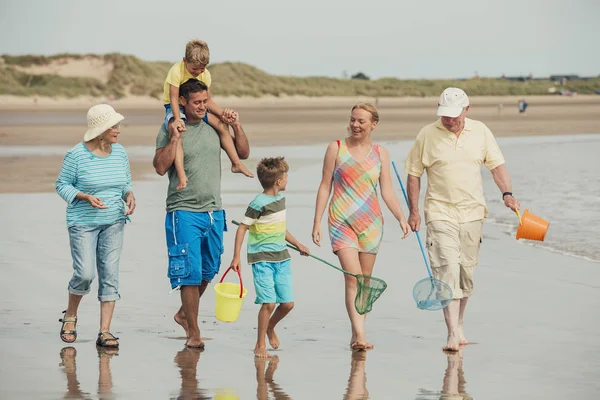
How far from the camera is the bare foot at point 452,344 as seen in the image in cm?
743

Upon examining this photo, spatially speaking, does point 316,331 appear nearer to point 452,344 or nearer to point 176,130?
point 452,344

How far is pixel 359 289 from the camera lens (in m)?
7.65

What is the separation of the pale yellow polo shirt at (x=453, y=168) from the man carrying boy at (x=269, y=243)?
1.01 meters

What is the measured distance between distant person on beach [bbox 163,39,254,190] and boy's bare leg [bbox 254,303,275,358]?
96cm

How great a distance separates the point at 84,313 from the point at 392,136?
86.0ft

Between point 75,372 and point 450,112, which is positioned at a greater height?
point 450,112

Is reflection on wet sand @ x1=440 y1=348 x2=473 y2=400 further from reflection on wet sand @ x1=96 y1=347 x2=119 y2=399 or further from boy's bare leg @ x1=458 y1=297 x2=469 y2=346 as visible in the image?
reflection on wet sand @ x1=96 y1=347 x2=119 y2=399

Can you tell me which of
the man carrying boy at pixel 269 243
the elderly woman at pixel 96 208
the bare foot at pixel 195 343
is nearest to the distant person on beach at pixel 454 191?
the man carrying boy at pixel 269 243

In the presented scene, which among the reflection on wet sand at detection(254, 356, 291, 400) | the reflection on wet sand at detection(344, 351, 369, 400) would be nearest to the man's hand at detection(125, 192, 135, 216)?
the reflection on wet sand at detection(254, 356, 291, 400)

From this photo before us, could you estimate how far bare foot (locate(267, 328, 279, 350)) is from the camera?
7570 millimetres

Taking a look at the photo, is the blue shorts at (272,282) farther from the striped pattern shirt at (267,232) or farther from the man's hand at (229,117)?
the man's hand at (229,117)

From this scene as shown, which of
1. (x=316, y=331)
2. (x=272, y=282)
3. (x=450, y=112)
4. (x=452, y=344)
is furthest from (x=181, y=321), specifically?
(x=450, y=112)

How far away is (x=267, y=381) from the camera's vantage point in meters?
6.70

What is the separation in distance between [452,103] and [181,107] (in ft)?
5.91
